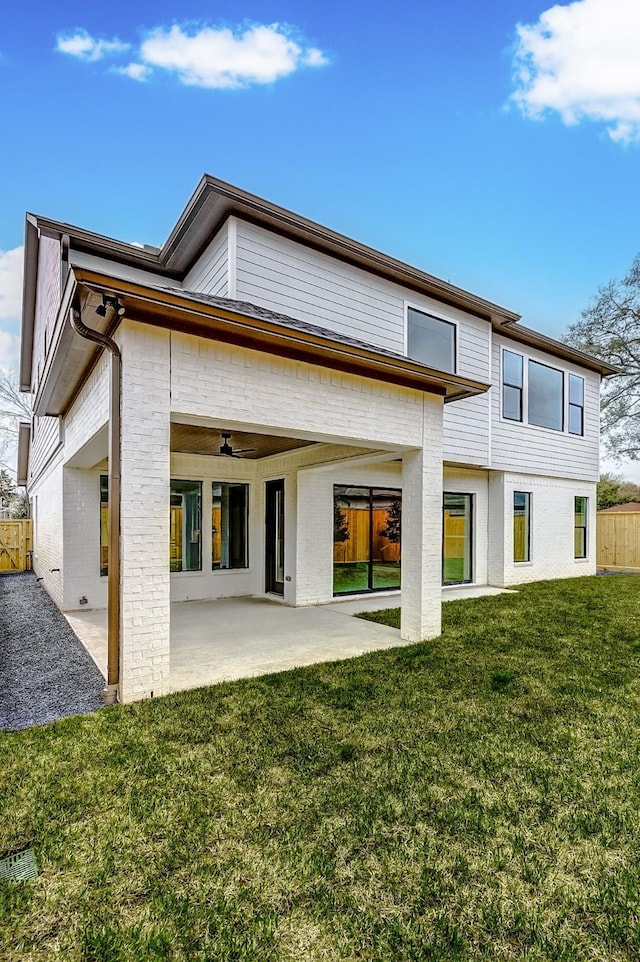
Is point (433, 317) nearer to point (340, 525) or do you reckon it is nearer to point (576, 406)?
point (340, 525)

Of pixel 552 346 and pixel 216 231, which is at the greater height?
pixel 216 231

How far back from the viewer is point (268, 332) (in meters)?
4.88

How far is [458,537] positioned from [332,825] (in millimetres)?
10418

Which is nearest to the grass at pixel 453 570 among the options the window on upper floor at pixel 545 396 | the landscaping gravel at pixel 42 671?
the window on upper floor at pixel 545 396

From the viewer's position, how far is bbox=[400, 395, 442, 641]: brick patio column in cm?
661

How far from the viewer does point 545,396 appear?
1327 centimetres

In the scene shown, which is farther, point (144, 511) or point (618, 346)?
point (618, 346)

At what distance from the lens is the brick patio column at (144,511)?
4.37 metres

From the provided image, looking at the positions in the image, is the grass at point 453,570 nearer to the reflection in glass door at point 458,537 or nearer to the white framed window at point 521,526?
the reflection in glass door at point 458,537

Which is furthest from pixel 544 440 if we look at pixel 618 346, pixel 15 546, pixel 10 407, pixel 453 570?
pixel 10 407

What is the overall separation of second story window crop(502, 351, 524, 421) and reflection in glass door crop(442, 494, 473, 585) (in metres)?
2.34

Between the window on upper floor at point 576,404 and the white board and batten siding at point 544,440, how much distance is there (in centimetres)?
18

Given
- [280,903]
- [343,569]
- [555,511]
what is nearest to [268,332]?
[280,903]

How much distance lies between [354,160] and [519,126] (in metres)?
4.47
